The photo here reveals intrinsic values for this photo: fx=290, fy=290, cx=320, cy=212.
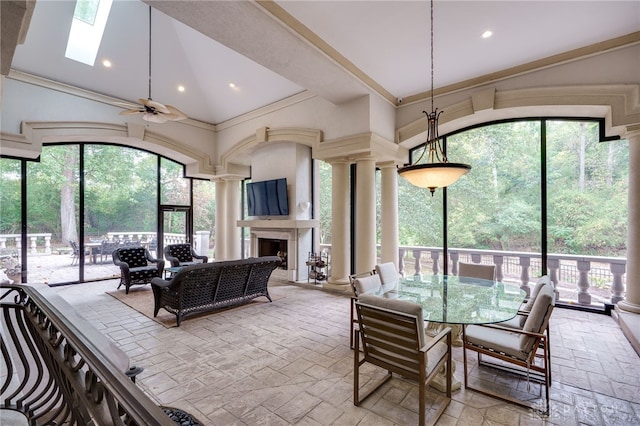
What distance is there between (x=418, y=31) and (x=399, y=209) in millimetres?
3593

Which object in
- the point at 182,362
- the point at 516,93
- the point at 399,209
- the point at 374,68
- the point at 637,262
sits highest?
the point at 374,68

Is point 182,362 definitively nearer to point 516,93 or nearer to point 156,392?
point 156,392

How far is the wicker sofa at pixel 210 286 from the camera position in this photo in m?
4.11

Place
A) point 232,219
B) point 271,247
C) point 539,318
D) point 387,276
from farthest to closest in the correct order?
point 232,219 < point 271,247 < point 387,276 < point 539,318

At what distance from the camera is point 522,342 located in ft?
7.88

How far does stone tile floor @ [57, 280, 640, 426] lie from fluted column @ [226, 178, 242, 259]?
4.21 metres

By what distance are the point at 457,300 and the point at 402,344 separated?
110cm

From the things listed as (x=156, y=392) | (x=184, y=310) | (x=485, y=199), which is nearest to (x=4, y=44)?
(x=156, y=392)

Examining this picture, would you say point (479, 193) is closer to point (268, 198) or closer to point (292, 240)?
point (292, 240)

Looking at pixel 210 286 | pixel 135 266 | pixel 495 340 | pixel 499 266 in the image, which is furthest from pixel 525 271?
pixel 135 266

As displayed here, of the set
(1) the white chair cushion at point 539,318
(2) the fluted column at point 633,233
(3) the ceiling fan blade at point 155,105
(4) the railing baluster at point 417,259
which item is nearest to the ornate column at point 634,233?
(2) the fluted column at point 633,233

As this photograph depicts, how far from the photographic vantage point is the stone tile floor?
230 cm

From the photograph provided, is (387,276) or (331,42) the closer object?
(387,276)

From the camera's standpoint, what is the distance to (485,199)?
5582mm
